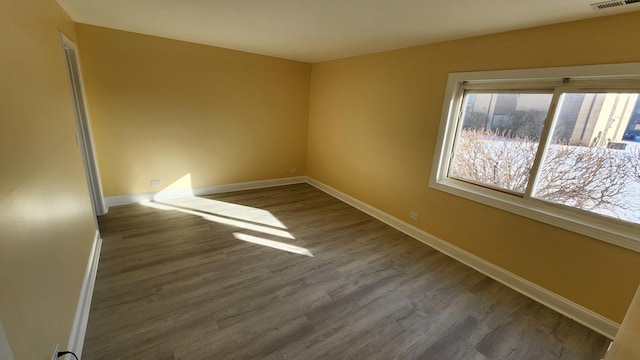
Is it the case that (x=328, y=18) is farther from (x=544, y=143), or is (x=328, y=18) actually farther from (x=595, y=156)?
(x=595, y=156)

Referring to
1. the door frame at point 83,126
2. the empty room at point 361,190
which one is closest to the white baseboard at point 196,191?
the empty room at point 361,190

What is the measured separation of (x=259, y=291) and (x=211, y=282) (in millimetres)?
459

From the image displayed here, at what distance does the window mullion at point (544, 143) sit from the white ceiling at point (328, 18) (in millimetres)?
632

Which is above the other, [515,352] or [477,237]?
[477,237]

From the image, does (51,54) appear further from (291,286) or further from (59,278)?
(291,286)

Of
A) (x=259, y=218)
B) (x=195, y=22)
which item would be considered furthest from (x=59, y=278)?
(x=195, y=22)

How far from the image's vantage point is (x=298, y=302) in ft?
7.09

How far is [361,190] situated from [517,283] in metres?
2.27

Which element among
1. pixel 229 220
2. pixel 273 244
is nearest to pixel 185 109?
pixel 229 220

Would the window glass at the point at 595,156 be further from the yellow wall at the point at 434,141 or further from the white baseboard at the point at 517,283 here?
the white baseboard at the point at 517,283

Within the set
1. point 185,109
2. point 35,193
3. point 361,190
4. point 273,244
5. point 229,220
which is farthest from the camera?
point 361,190

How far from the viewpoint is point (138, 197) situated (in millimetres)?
3910

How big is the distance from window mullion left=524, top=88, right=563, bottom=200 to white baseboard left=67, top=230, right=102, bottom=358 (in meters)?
3.68

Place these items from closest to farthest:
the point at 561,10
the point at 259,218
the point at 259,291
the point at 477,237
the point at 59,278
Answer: the point at 59,278 → the point at 561,10 → the point at 259,291 → the point at 477,237 → the point at 259,218
